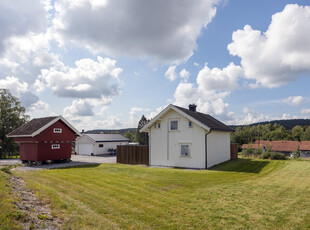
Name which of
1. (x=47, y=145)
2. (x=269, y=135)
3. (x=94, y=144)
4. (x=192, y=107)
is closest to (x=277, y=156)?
(x=192, y=107)

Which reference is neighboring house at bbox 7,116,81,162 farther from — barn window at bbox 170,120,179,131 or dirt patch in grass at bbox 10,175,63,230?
dirt patch in grass at bbox 10,175,63,230

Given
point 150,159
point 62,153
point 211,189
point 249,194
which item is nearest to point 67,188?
point 211,189

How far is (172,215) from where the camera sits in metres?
7.14

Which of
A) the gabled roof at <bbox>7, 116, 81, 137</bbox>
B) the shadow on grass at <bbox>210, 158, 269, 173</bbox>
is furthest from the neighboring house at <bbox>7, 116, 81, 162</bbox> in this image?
the shadow on grass at <bbox>210, 158, 269, 173</bbox>

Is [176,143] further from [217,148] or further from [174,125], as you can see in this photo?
[217,148]

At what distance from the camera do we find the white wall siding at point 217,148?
19266 mm

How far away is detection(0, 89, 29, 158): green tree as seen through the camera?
1415 inches

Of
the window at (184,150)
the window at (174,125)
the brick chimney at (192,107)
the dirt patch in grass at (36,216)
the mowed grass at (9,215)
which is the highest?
the brick chimney at (192,107)

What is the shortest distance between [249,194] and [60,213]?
767 centimetres

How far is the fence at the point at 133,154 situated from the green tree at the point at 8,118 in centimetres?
2438

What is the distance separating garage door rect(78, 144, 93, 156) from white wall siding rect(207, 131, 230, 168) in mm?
23483

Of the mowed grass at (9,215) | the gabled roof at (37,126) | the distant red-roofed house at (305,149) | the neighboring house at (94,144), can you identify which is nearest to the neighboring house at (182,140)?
the gabled roof at (37,126)

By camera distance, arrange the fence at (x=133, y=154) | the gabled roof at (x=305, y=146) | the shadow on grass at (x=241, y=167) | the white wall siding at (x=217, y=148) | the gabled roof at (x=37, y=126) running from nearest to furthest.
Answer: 1. the shadow on grass at (x=241, y=167)
2. the white wall siding at (x=217, y=148)
3. the fence at (x=133, y=154)
4. the gabled roof at (x=37, y=126)
5. the gabled roof at (x=305, y=146)

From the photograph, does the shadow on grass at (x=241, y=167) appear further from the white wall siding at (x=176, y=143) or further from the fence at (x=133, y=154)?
the fence at (x=133, y=154)
